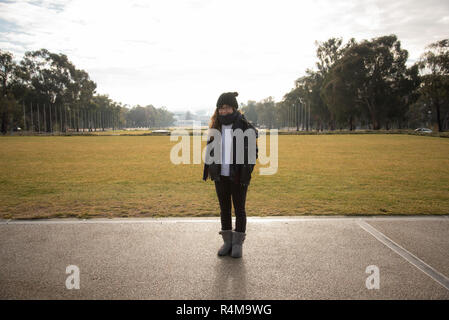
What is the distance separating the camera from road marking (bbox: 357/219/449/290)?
2984mm

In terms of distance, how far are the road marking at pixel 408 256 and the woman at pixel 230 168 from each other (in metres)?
1.94

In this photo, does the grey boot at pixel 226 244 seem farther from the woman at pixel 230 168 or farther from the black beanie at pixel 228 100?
the black beanie at pixel 228 100

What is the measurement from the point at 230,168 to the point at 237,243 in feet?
3.12

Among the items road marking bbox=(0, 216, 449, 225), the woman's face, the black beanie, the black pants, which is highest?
the black beanie

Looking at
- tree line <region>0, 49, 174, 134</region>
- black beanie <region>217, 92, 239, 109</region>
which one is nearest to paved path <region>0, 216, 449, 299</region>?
black beanie <region>217, 92, 239, 109</region>

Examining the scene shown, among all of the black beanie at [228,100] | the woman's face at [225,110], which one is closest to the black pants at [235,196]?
the woman's face at [225,110]

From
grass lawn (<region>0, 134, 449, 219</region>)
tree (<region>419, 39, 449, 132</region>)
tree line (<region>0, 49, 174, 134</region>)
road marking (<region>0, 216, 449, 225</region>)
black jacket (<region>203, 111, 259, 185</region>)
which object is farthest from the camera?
tree line (<region>0, 49, 174, 134</region>)

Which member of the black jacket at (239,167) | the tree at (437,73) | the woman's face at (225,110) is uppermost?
the tree at (437,73)

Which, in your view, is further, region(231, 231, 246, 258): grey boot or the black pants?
the black pants

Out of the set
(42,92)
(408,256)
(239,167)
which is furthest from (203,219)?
(42,92)

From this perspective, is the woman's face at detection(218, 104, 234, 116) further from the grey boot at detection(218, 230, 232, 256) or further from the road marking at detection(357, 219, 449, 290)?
the road marking at detection(357, 219, 449, 290)

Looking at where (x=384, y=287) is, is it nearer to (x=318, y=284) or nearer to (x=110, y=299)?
(x=318, y=284)

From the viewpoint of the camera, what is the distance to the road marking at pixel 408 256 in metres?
2.98
